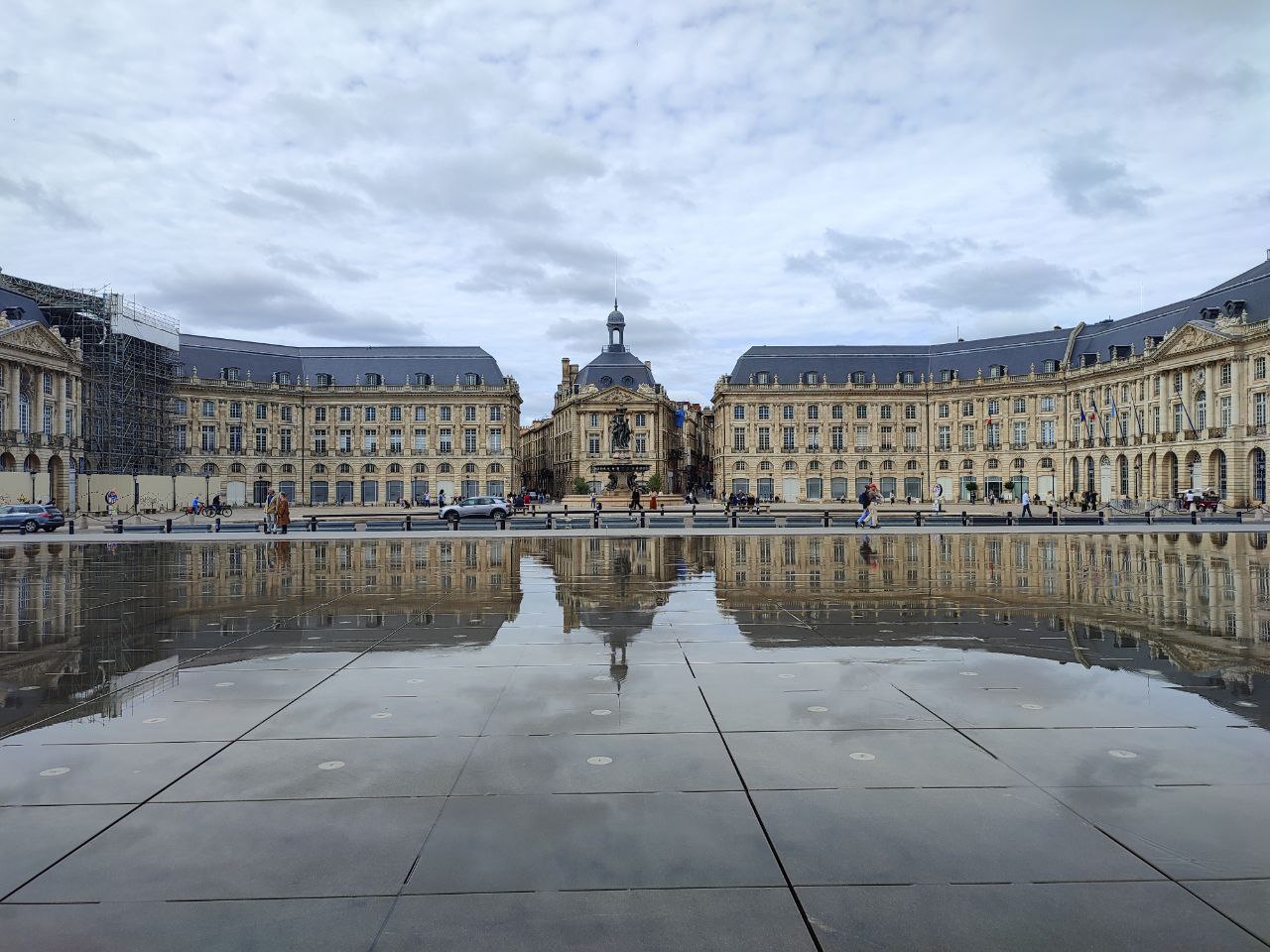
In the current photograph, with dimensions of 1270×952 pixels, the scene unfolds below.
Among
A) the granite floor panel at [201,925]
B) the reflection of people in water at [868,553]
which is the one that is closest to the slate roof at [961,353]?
the reflection of people in water at [868,553]

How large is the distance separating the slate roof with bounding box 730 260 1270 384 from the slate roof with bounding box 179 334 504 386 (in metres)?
32.0

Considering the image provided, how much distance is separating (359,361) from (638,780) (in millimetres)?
100487

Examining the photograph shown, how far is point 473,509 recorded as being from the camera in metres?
48.7

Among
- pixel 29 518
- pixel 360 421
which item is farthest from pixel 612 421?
pixel 29 518

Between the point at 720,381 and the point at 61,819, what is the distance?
99.0 m

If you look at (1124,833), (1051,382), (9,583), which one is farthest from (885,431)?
→ (1124,833)

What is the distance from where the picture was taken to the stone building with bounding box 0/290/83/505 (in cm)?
6147

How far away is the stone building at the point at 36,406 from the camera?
2420 inches

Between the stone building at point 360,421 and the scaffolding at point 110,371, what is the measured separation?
1509 centimetres

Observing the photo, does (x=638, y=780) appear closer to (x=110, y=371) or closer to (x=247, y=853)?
(x=247, y=853)

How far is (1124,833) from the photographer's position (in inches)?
196

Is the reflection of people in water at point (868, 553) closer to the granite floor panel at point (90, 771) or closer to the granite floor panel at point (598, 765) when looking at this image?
the granite floor panel at point (598, 765)

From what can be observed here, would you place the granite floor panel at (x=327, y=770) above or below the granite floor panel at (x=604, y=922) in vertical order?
above

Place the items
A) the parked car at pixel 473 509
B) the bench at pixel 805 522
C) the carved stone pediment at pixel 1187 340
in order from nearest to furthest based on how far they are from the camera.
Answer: the bench at pixel 805 522, the parked car at pixel 473 509, the carved stone pediment at pixel 1187 340
